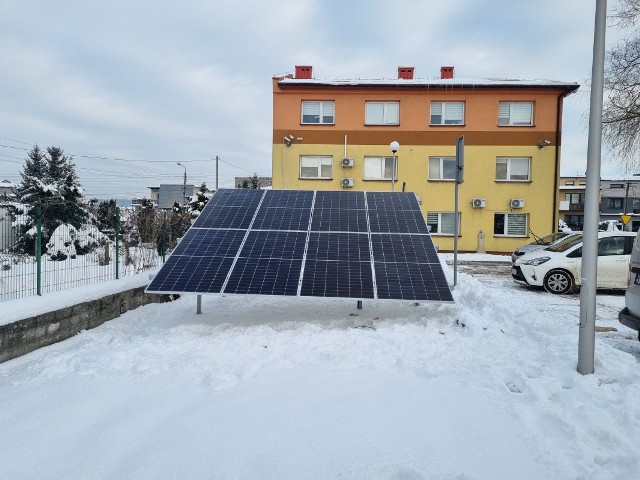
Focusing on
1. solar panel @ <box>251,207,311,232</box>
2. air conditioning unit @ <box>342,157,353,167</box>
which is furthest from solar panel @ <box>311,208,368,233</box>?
air conditioning unit @ <box>342,157,353,167</box>

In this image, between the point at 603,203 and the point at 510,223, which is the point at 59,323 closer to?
the point at 510,223

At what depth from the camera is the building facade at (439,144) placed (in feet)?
74.0

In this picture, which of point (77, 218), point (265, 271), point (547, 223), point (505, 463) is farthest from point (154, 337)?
point (547, 223)

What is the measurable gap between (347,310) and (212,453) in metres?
4.52

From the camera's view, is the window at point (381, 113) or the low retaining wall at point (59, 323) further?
the window at point (381, 113)

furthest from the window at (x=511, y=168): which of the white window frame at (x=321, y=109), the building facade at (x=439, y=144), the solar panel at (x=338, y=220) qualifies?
the solar panel at (x=338, y=220)

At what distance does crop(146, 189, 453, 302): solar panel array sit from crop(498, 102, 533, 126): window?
16.8m

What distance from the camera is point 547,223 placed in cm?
2252

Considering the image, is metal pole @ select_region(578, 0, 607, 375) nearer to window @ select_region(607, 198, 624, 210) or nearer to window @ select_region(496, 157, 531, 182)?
window @ select_region(496, 157, 531, 182)

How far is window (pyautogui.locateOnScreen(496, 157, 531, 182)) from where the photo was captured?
2286cm

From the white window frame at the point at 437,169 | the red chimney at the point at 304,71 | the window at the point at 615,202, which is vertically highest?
the red chimney at the point at 304,71

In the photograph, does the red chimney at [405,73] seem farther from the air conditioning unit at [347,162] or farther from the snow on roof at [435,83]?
the air conditioning unit at [347,162]

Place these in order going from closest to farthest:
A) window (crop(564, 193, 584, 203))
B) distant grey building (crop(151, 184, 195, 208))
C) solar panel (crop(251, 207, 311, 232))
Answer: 1. solar panel (crop(251, 207, 311, 232))
2. window (crop(564, 193, 584, 203))
3. distant grey building (crop(151, 184, 195, 208))

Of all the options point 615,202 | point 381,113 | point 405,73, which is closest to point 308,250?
point 381,113
